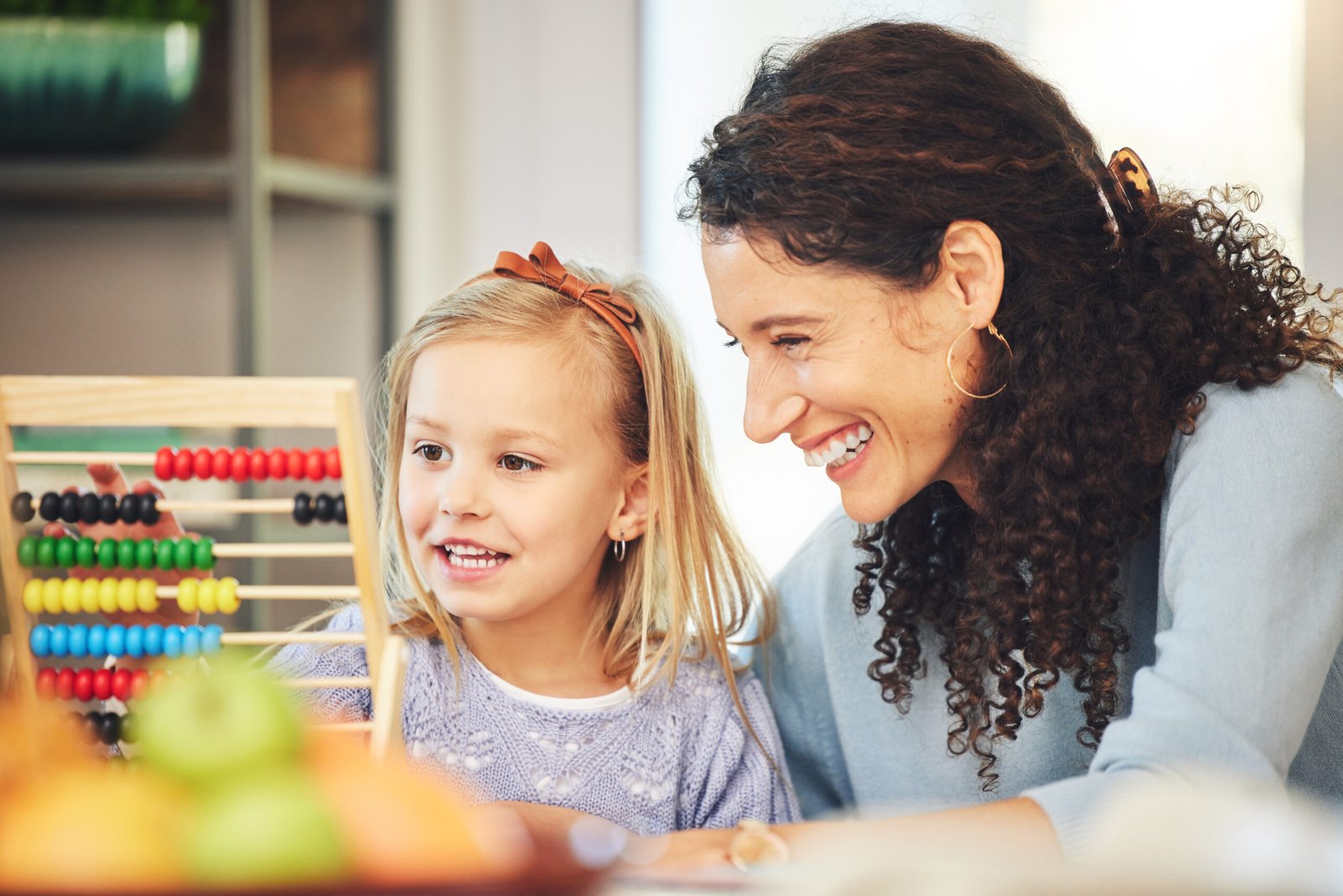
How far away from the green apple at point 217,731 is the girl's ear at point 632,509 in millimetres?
1051

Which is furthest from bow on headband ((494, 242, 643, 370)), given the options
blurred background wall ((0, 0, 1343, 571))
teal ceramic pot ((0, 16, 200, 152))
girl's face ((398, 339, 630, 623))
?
teal ceramic pot ((0, 16, 200, 152))

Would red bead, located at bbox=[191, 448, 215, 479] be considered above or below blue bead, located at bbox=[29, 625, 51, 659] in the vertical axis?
above

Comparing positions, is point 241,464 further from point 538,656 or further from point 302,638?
point 538,656

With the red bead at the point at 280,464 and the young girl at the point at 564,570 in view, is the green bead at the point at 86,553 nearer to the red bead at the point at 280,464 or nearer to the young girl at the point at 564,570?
the red bead at the point at 280,464

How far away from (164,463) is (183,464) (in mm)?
18

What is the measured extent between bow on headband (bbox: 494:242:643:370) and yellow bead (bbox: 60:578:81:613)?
2.03 feet

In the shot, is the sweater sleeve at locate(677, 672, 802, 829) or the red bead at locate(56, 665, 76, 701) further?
the sweater sleeve at locate(677, 672, 802, 829)

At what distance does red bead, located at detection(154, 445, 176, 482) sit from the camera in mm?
1160

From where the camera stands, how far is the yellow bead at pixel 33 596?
42.3 inches

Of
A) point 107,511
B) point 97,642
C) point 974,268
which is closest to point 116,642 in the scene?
point 97,642

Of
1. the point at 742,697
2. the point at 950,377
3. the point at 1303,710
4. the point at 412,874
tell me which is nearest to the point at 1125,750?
the point at 1303,710

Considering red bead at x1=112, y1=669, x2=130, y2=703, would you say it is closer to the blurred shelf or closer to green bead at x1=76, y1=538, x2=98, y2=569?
green bead at x1=76, y1=538, x2=98, y2=569

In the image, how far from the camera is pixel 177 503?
1146 mm

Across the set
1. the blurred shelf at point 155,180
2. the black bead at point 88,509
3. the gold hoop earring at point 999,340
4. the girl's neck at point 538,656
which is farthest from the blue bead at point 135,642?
the blurred shelf at point 155,180
